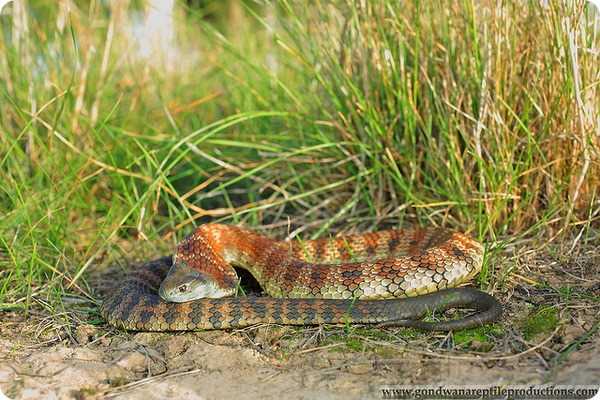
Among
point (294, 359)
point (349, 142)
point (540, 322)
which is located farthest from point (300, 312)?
point (349, 142)

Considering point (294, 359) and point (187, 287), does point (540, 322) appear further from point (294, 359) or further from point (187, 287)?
point (187, 287)

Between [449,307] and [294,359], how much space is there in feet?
3.46

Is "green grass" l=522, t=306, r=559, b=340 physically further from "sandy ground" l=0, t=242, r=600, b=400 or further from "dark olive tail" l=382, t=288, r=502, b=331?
"dark olive tail" l=382, t=288, r=502, b=331

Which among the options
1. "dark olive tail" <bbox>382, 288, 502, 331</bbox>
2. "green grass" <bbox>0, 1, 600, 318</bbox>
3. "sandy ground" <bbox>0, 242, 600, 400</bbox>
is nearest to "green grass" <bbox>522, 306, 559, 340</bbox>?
"sandy ground" <bbox>0, 242, 600, 400</bbox>

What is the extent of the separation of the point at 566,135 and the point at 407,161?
1290 mm

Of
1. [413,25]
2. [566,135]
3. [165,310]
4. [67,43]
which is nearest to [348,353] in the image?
[165,310]

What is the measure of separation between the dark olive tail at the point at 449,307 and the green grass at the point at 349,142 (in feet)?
1.17

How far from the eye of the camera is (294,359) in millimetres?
3957

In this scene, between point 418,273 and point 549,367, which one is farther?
point 418,273

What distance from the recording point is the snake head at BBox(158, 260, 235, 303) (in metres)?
4.41

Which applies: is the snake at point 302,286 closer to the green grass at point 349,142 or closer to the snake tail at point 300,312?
the snake tail at point 300,312

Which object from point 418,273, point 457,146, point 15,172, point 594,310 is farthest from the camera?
point 15,172

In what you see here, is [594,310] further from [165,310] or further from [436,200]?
[165,310]

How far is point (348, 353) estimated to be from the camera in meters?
3.95
